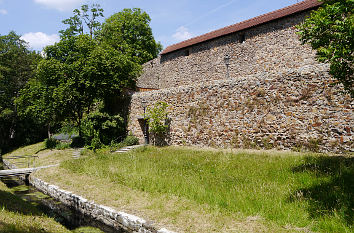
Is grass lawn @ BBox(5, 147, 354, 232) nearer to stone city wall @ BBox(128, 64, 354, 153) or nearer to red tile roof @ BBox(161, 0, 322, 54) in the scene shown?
stone city wall @ BBox(128, 64, 354, 153)

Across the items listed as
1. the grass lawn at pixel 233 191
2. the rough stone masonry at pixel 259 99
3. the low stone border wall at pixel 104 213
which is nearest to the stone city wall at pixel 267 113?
the rough stone masonry at pixel 259 99

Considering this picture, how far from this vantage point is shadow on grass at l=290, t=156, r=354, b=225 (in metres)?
4.78

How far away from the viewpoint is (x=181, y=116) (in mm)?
14406

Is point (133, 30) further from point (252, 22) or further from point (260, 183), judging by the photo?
point (260, 183)

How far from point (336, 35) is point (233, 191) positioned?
436cm

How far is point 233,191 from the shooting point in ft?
20.1

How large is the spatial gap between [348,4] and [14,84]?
31.1 meters

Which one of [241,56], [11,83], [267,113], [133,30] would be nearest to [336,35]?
[267,113]

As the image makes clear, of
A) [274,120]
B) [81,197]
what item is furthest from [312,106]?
[81,197]

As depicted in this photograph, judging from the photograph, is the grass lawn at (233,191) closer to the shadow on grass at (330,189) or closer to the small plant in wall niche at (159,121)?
the shadow on grass at (330,189)

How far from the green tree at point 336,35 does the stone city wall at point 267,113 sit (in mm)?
4189

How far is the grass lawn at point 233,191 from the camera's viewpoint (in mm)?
4785

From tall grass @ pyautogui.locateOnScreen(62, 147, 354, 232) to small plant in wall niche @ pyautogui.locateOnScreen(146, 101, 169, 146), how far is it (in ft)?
15.8

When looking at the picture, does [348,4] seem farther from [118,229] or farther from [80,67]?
[80,67]
